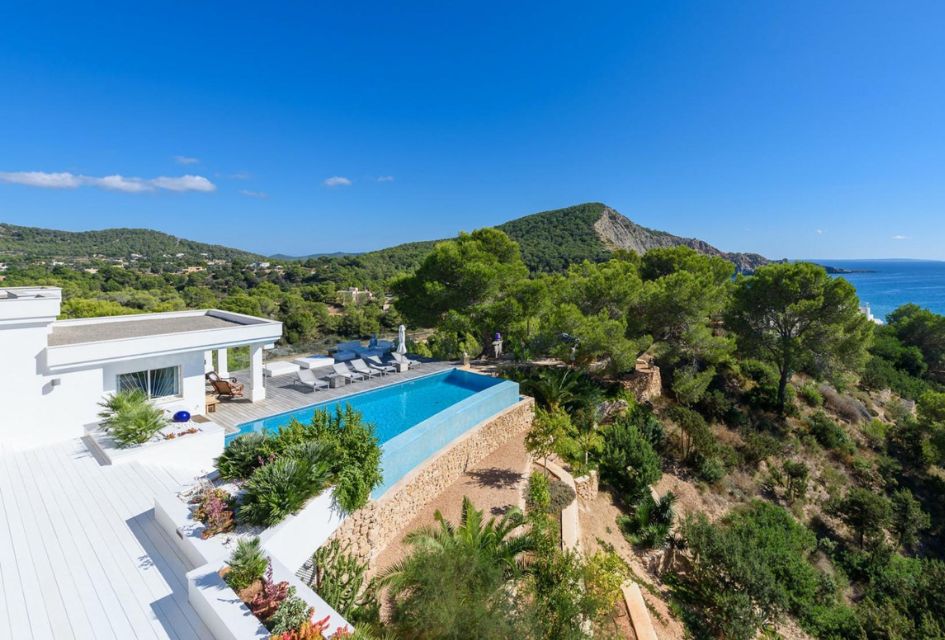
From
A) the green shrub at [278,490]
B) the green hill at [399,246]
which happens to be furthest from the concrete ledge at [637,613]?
the green hill at [399,246]

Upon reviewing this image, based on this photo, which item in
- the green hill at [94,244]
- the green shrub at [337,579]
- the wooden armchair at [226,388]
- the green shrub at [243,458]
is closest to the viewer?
the green shrub at [337,579]

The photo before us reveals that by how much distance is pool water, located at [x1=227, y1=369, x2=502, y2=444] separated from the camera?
11.3 metres

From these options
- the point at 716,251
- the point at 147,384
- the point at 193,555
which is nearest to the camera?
the point at 193,555

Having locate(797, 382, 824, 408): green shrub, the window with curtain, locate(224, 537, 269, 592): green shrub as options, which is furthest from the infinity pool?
locate(797, 382, 824, 408): green shrub

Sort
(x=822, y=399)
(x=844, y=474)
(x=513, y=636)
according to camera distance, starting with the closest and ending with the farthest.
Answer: (x=513, y=636), (x=844, y=474), (x=822, y=399)

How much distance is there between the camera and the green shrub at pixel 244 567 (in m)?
4.61

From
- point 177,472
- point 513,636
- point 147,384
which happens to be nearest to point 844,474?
point 513,636

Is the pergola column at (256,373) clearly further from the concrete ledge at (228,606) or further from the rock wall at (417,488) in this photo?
the concrete ledge at (228,606)

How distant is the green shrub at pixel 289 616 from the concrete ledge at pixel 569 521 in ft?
19.0

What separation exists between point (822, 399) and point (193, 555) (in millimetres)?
29265

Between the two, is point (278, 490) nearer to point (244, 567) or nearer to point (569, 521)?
point (244, 567)

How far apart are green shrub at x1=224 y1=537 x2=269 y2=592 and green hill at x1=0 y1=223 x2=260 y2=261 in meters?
101

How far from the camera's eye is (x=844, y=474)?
1919cm

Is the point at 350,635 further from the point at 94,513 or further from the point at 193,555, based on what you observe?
the point at 94,513
